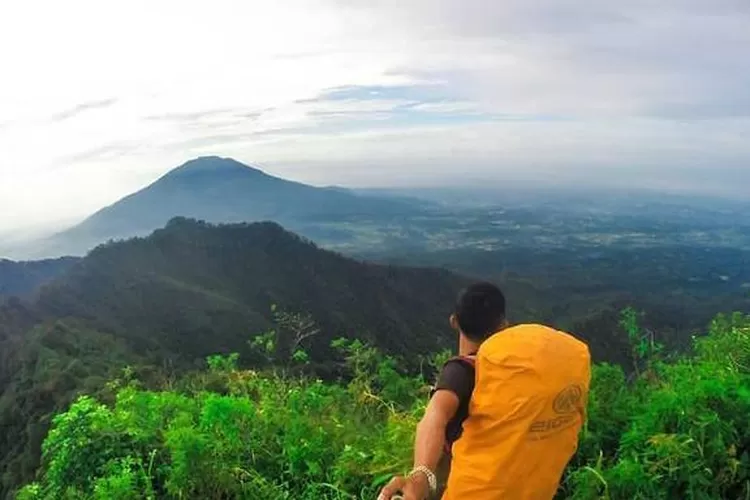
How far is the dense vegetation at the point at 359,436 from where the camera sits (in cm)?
306

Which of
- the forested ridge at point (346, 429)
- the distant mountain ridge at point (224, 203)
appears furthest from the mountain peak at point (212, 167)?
the forested ridge at point (346, 429)

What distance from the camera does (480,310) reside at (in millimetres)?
2516

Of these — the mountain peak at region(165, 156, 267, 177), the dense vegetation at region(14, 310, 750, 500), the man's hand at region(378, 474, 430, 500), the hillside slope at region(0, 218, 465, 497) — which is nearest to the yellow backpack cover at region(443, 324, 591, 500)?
the man's hand at region(378, 474, 430, 500)

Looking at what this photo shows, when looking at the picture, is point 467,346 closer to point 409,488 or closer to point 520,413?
point 520,413

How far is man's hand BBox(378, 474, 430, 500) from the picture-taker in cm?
232

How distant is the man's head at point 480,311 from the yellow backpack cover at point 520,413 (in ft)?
0.46

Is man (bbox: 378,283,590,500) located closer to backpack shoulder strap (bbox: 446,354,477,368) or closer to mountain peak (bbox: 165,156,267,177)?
backpack shoulder strap (bbox: 446,354,477,368)

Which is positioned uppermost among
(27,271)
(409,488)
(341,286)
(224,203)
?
(224,203)

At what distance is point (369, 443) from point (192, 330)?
37679 millimetres

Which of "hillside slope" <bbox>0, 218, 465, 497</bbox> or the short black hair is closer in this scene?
the short black hair

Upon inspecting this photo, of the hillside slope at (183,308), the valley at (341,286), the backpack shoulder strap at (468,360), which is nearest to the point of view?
the backpack shoulder strap at (468,360)

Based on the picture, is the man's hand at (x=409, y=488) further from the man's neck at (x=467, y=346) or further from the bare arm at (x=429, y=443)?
the man's neck at (x=467, y=346)

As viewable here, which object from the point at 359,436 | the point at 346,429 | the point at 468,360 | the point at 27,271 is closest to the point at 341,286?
the point at 27,271

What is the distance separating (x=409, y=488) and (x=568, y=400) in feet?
1.80
